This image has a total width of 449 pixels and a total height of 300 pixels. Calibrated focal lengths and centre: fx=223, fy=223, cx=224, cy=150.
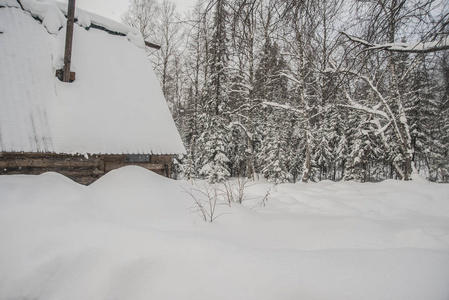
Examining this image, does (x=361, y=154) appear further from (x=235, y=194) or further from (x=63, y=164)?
(x=63, y=164)

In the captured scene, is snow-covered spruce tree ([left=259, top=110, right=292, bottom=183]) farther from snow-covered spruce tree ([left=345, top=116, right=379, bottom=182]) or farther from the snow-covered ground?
the snow-covered ground

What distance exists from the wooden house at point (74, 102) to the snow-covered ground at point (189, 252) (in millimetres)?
1701

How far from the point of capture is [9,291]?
2.22 meters

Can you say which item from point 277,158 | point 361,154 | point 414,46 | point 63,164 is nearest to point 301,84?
point 414,46

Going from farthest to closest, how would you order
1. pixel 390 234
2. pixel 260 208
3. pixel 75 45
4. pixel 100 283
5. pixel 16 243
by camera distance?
pixel 75 45, pixel 260 208, pixel 390 234, pixel 16 243, pixel 100 283

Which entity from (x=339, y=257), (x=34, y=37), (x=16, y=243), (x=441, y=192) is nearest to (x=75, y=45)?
(x=34, y=37)

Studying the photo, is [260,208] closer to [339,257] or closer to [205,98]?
[339,257]

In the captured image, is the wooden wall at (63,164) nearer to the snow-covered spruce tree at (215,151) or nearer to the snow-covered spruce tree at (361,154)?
the snow-covered spruce tree at (215,151)

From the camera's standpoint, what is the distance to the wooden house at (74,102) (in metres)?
5.29

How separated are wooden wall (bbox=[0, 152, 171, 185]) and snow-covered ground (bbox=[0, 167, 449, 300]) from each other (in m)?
1.68

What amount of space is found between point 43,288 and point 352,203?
595 cm

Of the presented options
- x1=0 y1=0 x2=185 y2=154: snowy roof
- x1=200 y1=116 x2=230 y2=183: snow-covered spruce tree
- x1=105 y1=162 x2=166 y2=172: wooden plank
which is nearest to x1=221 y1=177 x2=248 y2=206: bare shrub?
x1=0 y1=0 x2=185 y2=154: snowy roof

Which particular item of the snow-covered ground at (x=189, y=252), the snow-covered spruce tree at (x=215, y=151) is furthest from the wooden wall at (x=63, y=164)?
the snow-covered spruce tree at (x=215, y=151)

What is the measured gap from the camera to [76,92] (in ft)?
20.7
